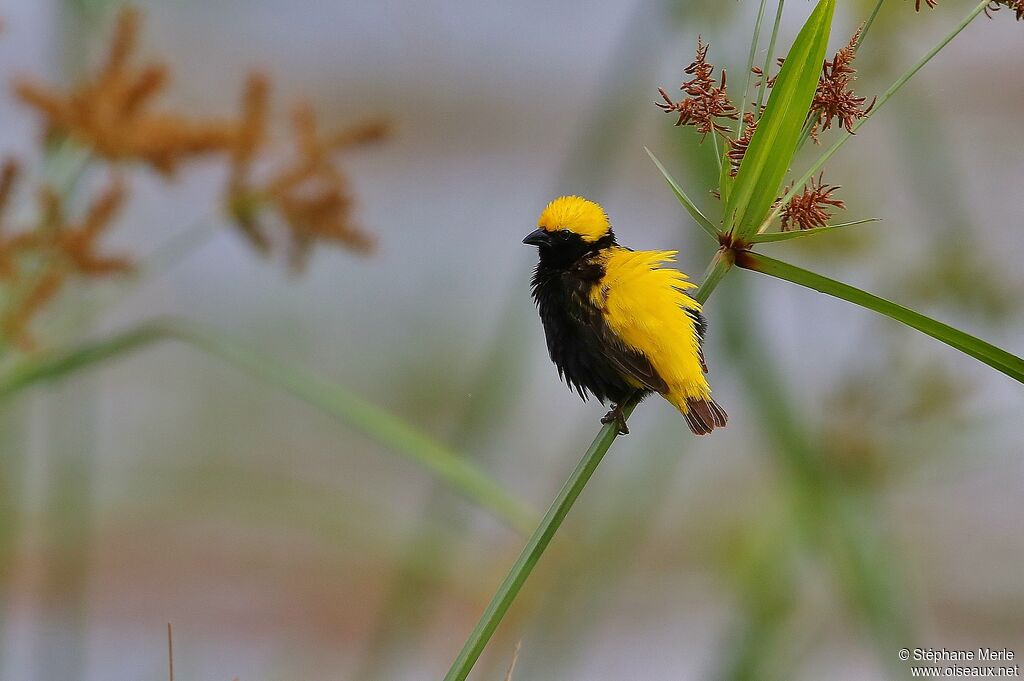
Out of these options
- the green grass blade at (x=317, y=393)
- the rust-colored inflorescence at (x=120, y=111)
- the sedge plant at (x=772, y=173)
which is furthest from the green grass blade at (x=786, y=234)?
the rust-colored inflorescence at (x=120, y=111)

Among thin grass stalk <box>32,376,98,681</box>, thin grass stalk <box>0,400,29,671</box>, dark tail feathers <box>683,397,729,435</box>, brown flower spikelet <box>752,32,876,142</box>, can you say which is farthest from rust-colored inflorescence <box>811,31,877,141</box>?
thin grass stalk <box>0,400,29,671</box>

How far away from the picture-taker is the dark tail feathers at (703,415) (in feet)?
3.44

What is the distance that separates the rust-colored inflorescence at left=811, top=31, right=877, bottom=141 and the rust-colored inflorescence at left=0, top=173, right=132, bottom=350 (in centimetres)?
67

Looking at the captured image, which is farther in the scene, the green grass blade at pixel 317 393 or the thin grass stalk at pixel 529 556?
the green grass blade at pixel 317 393

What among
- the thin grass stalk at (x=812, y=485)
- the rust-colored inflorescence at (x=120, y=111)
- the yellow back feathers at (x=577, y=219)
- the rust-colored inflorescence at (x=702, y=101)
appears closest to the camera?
the rust-colored inflorescence at (x=702, y=101)

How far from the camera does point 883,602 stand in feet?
3.05

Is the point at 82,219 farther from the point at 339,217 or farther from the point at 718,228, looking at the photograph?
the point at 718,228

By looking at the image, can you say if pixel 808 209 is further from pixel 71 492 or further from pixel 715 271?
pixel 71 492

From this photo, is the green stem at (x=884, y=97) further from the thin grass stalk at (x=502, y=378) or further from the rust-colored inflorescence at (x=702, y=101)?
the thin grass stalk at (x=502, y=378)

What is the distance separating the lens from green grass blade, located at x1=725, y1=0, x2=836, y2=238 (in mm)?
673

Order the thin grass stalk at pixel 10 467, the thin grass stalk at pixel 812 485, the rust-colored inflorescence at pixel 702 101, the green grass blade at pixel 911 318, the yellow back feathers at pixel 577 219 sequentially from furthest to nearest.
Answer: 1. the thin grass stalk at pixel 10 467
2. the yellow back feathers at pixel 577 219
3. the thin grass stalk at pixel 812 485
4. the rust-colored inflorescence at pixel 702 101
5. the green grass blade at pixel 911 318

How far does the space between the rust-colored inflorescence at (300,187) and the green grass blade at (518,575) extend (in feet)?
1.58

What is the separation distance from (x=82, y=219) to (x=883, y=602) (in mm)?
858

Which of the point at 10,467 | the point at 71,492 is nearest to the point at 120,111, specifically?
the point at 71,492
